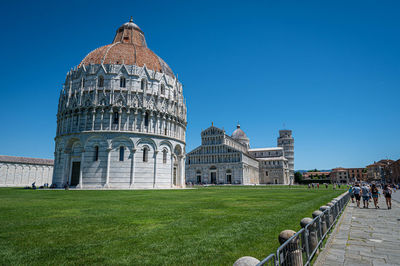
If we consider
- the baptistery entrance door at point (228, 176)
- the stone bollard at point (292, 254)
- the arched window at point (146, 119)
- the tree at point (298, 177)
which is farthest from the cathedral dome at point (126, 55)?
the tree at point (298, 177)

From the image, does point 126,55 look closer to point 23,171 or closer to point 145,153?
point 145,153

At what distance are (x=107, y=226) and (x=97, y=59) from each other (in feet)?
132

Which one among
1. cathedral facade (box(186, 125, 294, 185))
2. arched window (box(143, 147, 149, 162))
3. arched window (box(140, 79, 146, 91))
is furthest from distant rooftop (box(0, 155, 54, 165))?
arched window (box(140, 79, 146, 91))

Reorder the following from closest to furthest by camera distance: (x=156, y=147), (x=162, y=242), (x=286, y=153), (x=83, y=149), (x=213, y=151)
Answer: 1. (x=162, y=242)
2. (x=83, y=149)
3. (x=156, y=147)
4. (x=213, y=151)
5. (x=286, y=153)

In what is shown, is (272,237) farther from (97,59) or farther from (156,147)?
(97,59)

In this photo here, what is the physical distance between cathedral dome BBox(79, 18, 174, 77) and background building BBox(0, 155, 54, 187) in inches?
1683

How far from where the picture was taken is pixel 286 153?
422ft

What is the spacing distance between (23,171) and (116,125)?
166ft

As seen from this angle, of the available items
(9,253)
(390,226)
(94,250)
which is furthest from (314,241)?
(9,253)

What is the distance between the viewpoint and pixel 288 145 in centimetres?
12850

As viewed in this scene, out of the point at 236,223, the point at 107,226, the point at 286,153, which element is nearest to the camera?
the point at 107,226

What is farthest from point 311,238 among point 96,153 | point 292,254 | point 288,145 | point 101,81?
point 288,145

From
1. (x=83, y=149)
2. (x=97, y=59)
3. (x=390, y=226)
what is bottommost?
(x=390, y=226)

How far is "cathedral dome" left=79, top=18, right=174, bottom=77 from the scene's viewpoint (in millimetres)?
42594
